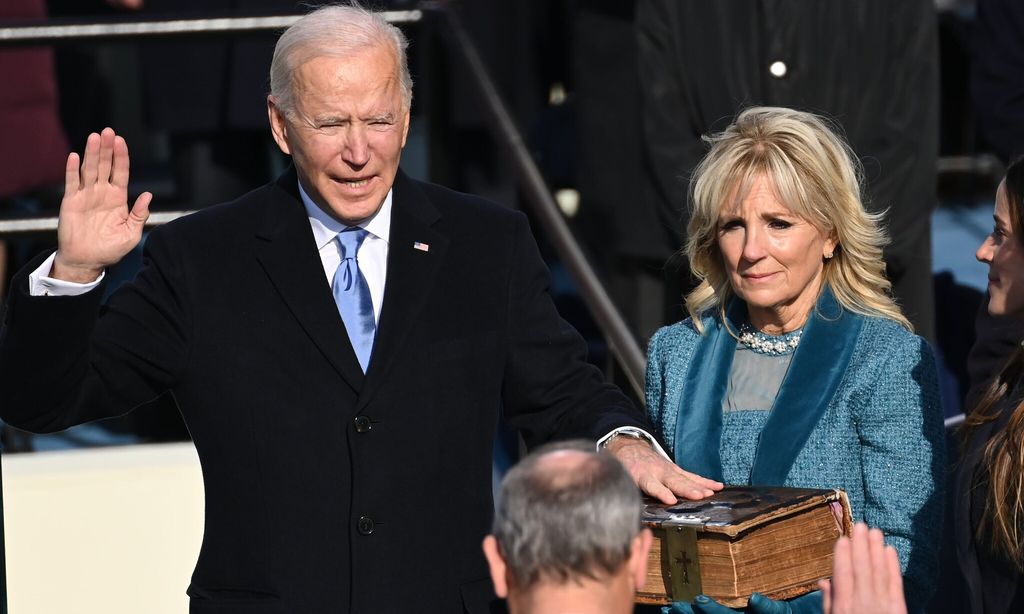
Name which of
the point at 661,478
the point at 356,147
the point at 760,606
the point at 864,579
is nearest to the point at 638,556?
the point at 864,579

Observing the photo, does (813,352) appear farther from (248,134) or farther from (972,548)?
(248,134)

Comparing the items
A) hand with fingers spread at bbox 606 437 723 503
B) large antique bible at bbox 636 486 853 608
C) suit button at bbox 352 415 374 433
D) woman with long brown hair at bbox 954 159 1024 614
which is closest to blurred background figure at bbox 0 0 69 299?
suit button at bbox 352 415 374 433

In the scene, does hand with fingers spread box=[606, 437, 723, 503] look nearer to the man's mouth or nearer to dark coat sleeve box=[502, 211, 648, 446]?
dark coat sleeve box=[502, 211, 648, 446]

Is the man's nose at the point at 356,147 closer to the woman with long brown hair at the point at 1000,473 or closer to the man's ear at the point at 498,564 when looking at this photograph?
the man's ear at the point at 498,564

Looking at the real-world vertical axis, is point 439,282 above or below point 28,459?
above

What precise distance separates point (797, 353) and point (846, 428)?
0.17m

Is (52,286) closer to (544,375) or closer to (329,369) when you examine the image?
(329,369)

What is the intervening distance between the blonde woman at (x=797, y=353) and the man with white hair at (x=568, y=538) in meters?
0.77

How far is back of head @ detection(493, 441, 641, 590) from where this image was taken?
6.73ft

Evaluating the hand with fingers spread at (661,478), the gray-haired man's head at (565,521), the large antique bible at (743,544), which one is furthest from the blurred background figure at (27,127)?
the gray-haired man's head at (565,521)

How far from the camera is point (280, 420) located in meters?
2.68

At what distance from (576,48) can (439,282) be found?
7.51 ft

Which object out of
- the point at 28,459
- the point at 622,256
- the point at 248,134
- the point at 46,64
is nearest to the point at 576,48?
the point at 622,256

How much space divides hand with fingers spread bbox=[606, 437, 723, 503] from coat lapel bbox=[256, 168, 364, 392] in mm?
490
